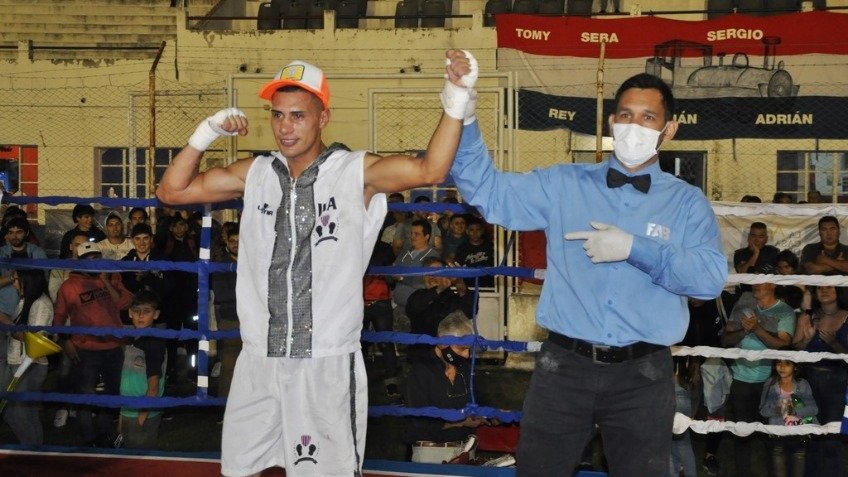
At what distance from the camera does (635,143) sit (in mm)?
3164

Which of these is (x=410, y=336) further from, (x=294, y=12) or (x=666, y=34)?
(x=294, y=12)

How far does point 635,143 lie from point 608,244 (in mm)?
397

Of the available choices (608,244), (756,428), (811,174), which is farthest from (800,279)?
(811,174)

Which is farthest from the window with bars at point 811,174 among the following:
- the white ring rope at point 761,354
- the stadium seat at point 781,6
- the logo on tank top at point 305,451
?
the logo on tank top at point 305,451

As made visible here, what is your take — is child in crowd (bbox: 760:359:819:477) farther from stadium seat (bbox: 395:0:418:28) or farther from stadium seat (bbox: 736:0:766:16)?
stadium seat (bbox: 395:0:418:28)

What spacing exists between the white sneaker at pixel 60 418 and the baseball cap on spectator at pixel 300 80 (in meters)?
5.60

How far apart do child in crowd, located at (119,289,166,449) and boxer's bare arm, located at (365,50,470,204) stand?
12.4ft

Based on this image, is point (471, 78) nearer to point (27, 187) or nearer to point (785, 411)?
point (785, 411)

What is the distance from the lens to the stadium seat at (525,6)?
16203 mm

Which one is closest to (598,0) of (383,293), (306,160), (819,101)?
(819,101)

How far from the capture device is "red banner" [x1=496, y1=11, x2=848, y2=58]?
10930 mm

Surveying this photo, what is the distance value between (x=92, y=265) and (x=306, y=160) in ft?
8.76

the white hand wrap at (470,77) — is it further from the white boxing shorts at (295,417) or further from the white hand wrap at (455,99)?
the white boxing shorts at (295,417)

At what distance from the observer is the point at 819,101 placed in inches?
422
